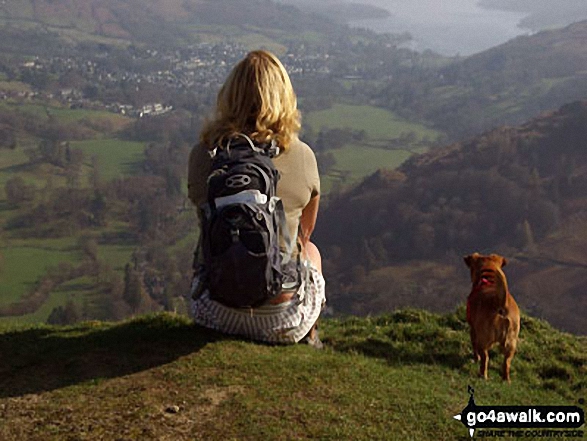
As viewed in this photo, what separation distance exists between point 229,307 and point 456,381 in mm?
2608

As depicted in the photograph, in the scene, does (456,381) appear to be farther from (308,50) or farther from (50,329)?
(308,50)

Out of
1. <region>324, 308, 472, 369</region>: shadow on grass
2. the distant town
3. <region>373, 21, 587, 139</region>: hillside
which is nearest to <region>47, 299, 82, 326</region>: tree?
<region>324, 308, 472, 369</region>: shadow on grass

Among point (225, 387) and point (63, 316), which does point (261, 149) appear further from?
point (63, 316)

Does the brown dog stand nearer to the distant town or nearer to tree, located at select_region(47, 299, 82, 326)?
tree, located at select_region(47, 299, 82, 326)

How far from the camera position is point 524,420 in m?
5.48

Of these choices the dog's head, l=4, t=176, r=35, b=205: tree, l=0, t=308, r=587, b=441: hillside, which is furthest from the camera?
l=4, t=176, r=35, b=205: tree

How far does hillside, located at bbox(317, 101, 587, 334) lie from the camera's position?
54.8m

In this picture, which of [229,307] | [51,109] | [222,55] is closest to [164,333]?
[229,307]

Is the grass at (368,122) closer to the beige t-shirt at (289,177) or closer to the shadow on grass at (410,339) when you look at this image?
the shadow on grass at (410,339)

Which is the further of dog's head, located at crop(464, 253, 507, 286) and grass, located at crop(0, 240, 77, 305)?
grass, located at crop(0, 240, 77, 305)

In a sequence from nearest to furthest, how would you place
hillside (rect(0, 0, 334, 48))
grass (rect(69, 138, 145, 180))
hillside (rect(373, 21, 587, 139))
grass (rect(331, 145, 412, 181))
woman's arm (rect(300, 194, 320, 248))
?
1. woman's arm (rect(300, 194, 320, 248))
2. grass (rect(69, 138, 145, 180))
3. grass (rect(331, 145, 412, 181))
4. hillside (rect(373, 21, 587, 139))
5. hillside (rect(0, 0, 334, 48))

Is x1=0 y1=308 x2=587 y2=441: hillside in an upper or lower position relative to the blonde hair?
lower

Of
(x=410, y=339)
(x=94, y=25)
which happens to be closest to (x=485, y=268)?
(x=410, y=339)

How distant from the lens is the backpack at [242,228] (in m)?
5.24
